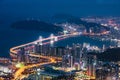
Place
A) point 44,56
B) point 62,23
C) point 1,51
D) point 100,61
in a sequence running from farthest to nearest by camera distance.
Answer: point 62,23 < point 1,51 < point 44,56 < point 100,61

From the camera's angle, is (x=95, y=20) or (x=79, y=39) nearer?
(x=79, y=39)

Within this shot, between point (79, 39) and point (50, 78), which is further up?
point (79, 39)

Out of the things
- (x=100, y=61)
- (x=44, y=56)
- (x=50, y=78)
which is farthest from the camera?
(x=44, y=56)

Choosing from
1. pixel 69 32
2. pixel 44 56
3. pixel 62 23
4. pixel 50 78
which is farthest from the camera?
pixel 62 23

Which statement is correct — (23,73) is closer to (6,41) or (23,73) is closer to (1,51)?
(1,51)

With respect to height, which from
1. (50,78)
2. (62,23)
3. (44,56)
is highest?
(62,23)

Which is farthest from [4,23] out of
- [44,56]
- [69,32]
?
[44,56]

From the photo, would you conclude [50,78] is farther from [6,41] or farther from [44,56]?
[6,41]

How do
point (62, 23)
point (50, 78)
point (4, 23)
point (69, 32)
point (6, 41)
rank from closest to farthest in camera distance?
point (50, 78)
point (6, 41)
point (69, 32)
point (62, 23)
point (4, 23)

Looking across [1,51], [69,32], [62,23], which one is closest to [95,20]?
[62,23]
